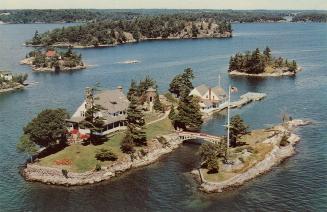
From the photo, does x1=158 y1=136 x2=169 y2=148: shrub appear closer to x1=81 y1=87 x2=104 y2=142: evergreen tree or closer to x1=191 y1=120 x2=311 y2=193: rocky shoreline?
x1=81 y1=87 x2=104 y2=142: evergreen tree

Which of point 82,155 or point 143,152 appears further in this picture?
point 143,152

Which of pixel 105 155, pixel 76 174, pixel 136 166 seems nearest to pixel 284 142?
pixel 136 166

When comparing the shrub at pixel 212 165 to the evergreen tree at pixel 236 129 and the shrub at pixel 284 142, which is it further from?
the shrub at pixel 284 142

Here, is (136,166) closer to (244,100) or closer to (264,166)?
(264,166)

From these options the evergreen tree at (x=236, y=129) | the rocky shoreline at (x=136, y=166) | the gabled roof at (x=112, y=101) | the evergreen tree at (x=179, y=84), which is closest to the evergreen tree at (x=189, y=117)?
the rocky shoreline at (x=136, y=166)

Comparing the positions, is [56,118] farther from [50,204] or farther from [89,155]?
[50,204]

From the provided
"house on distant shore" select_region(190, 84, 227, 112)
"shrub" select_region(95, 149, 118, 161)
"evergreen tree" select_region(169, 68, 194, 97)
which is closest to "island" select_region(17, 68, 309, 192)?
"shrub" select_region(95, 149, 118, 161)

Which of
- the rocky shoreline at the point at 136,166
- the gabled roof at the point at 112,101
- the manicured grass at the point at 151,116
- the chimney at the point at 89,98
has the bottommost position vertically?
the rocky shoreline at the point at 136,166
